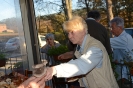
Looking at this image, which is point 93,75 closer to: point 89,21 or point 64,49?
point 89,21

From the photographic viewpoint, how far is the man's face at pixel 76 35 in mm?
1753

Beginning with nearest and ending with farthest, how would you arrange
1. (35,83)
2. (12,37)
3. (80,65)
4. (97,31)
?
(35,83), (80,65), (97,31), (12,37)

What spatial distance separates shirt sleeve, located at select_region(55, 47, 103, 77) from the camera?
4.67ft

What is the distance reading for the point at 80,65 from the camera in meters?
1.51

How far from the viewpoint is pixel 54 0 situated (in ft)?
22.0

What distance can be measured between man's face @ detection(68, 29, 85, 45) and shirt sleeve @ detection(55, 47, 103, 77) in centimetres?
14

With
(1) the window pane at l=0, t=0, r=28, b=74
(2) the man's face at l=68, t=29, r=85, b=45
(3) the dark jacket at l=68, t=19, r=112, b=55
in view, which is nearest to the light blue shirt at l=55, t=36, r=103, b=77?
(2) the man's face at l=68, t=29, r=85, b=45

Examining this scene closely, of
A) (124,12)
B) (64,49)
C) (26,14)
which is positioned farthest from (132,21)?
(64,49)

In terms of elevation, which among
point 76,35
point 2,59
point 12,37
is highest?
point 76,35

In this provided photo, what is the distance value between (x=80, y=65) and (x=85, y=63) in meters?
0.05

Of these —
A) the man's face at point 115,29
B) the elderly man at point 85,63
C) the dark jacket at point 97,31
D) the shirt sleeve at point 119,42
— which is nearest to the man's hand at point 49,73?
the elderly man at point 85,63

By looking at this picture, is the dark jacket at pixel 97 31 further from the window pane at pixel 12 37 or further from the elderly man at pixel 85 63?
the window pane at pixel 12 37

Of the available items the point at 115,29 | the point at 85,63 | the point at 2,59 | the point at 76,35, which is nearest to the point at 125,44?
the point at 115,29

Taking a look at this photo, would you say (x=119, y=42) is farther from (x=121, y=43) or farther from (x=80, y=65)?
(x=80, y=65)
